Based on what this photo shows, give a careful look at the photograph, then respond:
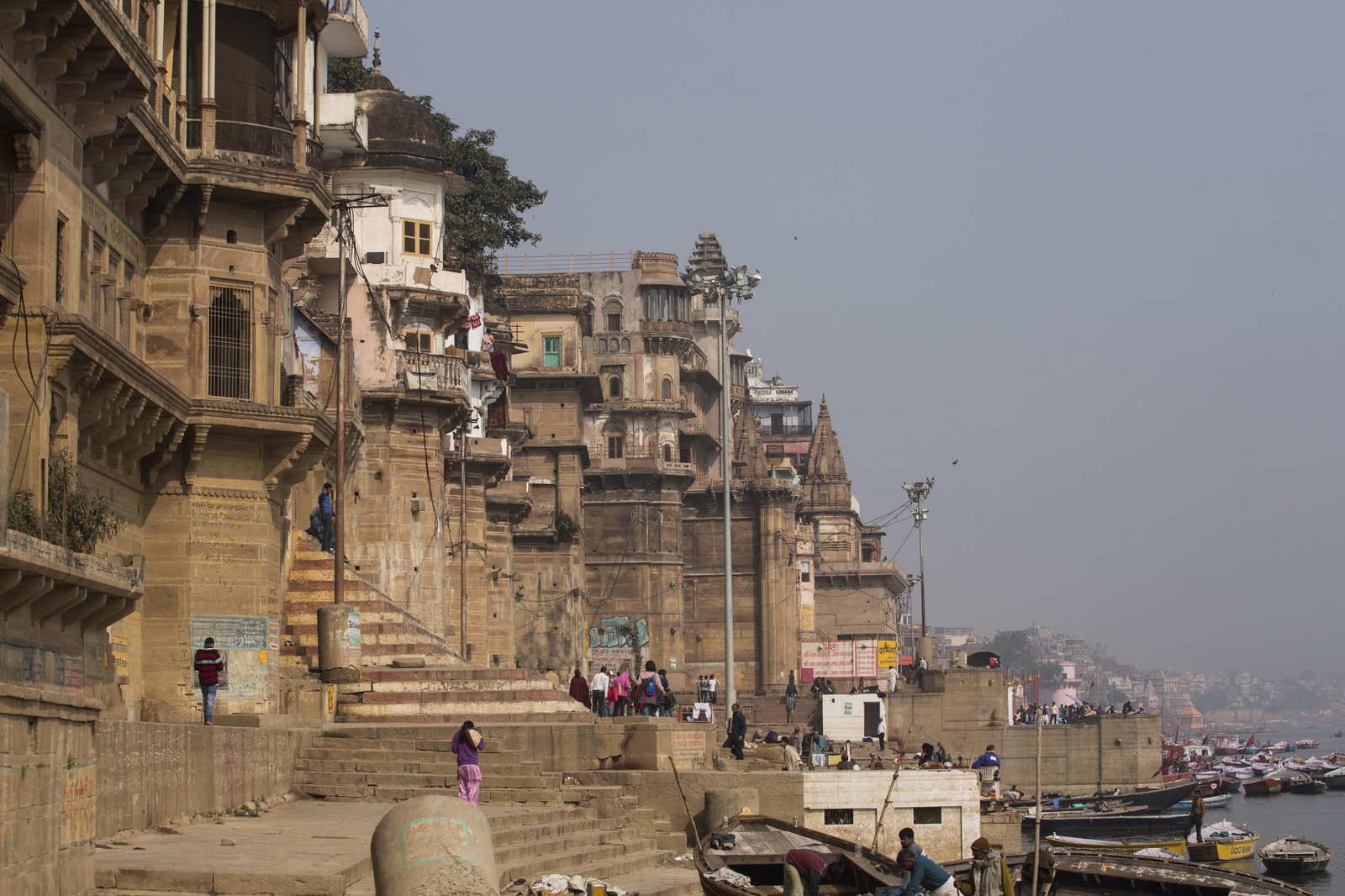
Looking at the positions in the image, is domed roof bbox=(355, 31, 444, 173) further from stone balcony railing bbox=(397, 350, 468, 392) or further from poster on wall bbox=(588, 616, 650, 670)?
poster on wall bbox=(588, 616, 650, 670)

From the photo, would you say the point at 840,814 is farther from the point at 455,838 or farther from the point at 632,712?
the point at 455,838

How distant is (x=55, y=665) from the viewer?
1395 centimetres

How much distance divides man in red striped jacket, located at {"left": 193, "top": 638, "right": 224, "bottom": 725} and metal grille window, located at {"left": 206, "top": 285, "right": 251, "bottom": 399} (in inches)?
150

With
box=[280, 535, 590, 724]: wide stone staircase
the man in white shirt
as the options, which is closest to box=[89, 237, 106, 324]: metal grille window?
box=[280, 535, 590, 724]: wide stone staircase

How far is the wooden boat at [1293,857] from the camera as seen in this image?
150 ft

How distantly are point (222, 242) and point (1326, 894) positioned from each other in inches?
1252

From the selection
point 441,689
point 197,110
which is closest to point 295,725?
point 441,689

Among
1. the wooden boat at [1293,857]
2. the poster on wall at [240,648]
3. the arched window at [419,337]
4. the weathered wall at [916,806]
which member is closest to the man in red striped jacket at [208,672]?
the poster on wall at [240,648]

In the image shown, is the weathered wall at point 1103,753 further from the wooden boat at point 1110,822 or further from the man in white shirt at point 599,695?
the man in white shirt at point 599,695

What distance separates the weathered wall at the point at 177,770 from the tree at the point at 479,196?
95.4 feet

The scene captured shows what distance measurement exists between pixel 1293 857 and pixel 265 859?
35.5 m

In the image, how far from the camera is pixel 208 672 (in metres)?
22.3

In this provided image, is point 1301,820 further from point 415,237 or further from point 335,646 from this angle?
point 335,646

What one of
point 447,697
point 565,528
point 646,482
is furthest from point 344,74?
point 447,697
